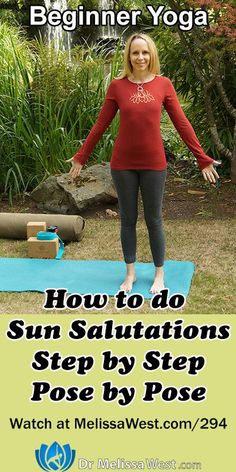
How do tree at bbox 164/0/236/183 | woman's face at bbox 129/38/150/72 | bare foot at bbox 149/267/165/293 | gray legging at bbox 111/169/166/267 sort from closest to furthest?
1. woman's face at bbox 129/38/150/72
2. gray legging at bbox 111/169/166/267
3. bare foot at bbox 149/267/165/293
4. tree at bbox 164/0/236/183

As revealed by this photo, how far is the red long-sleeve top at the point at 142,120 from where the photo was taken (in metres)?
3.76

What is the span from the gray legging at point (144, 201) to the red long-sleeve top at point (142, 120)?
5 centimetres

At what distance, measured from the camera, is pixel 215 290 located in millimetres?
4238

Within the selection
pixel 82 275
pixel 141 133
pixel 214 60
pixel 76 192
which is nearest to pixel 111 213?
pixel 76 192

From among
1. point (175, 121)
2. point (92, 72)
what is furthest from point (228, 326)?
point (92, 72)

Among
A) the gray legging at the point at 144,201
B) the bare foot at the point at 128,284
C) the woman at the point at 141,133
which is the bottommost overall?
the bare foot at the point at 128,284

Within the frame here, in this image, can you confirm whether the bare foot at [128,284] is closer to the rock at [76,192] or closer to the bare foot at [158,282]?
the bare foot at [158,282]

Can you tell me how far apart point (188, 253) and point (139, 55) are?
1651 millimetres

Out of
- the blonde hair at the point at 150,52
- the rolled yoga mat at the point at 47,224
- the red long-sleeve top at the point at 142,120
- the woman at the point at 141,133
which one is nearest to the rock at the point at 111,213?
the rolled yoga mat at the point at 47,224

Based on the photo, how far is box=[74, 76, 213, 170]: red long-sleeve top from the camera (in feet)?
12.3

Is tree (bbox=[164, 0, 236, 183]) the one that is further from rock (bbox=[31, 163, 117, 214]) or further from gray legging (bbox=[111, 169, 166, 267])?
gray legging (bbox=[111, 169, 166, 267])

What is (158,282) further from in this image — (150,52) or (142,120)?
(150,52)

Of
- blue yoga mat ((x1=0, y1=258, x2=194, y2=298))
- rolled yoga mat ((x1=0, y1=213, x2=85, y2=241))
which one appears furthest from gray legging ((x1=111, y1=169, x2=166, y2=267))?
rolled yoga mat ((x1=0, y1=213, x2=85, y2=241))

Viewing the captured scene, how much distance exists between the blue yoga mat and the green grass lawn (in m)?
0.09
